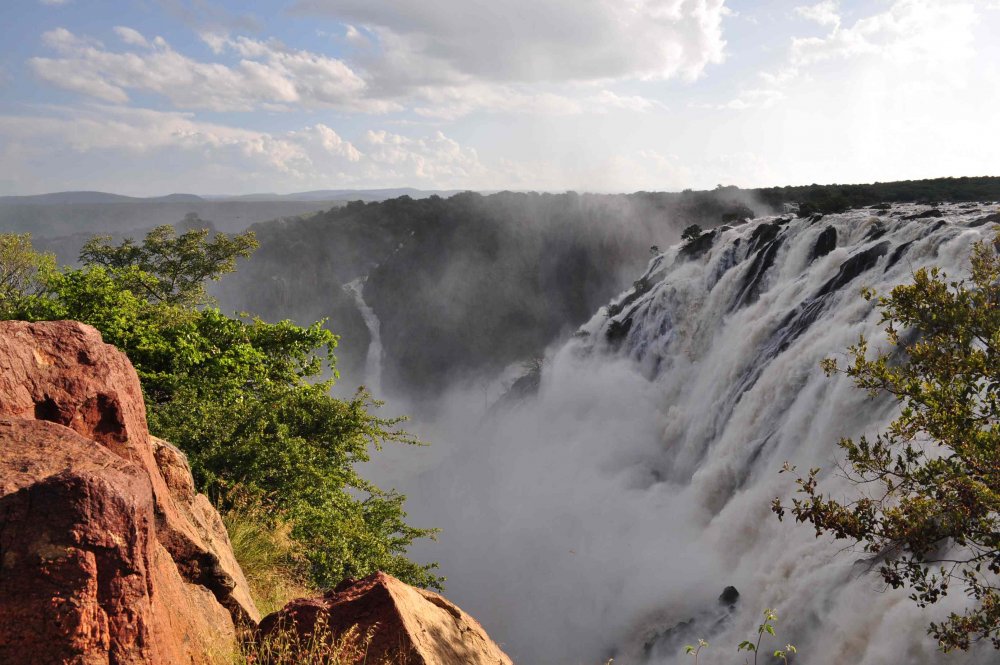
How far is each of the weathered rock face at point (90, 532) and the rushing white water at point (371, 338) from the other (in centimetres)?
6303

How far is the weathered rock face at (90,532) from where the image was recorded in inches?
128

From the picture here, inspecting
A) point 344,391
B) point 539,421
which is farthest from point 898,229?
point 344,391

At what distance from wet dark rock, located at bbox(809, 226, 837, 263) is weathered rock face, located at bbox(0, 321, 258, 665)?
942 inches

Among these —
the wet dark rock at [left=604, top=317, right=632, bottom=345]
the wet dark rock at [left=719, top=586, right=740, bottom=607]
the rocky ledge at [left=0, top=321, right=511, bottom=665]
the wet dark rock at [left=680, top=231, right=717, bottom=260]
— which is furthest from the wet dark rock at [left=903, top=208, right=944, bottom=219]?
the rocky ledge at [left=0, top=321, right=511, bottom=665]

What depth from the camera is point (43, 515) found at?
328cm

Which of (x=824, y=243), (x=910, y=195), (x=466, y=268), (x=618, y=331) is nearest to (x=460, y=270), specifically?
(x=466, y=268)

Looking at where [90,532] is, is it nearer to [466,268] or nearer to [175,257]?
[175,257]

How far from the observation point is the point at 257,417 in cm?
1046

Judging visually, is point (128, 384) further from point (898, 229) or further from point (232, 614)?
point (898, 229)

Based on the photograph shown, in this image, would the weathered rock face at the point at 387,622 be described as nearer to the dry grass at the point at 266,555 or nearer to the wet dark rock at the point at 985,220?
the dry grass at the point at 266,555

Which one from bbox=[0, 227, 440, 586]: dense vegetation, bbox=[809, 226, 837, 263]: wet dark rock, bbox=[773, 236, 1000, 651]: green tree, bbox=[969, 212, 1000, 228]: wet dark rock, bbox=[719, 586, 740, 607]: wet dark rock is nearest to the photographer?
bbox=[773, 236, 1000, 651]: green tree

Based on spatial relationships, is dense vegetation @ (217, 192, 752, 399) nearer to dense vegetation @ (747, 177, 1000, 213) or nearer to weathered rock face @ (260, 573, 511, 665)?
dense vegetation @ (747, 177, 1000, 213)

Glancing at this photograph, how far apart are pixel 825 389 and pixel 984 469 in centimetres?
1157

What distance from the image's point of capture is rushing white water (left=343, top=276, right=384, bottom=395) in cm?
6958
